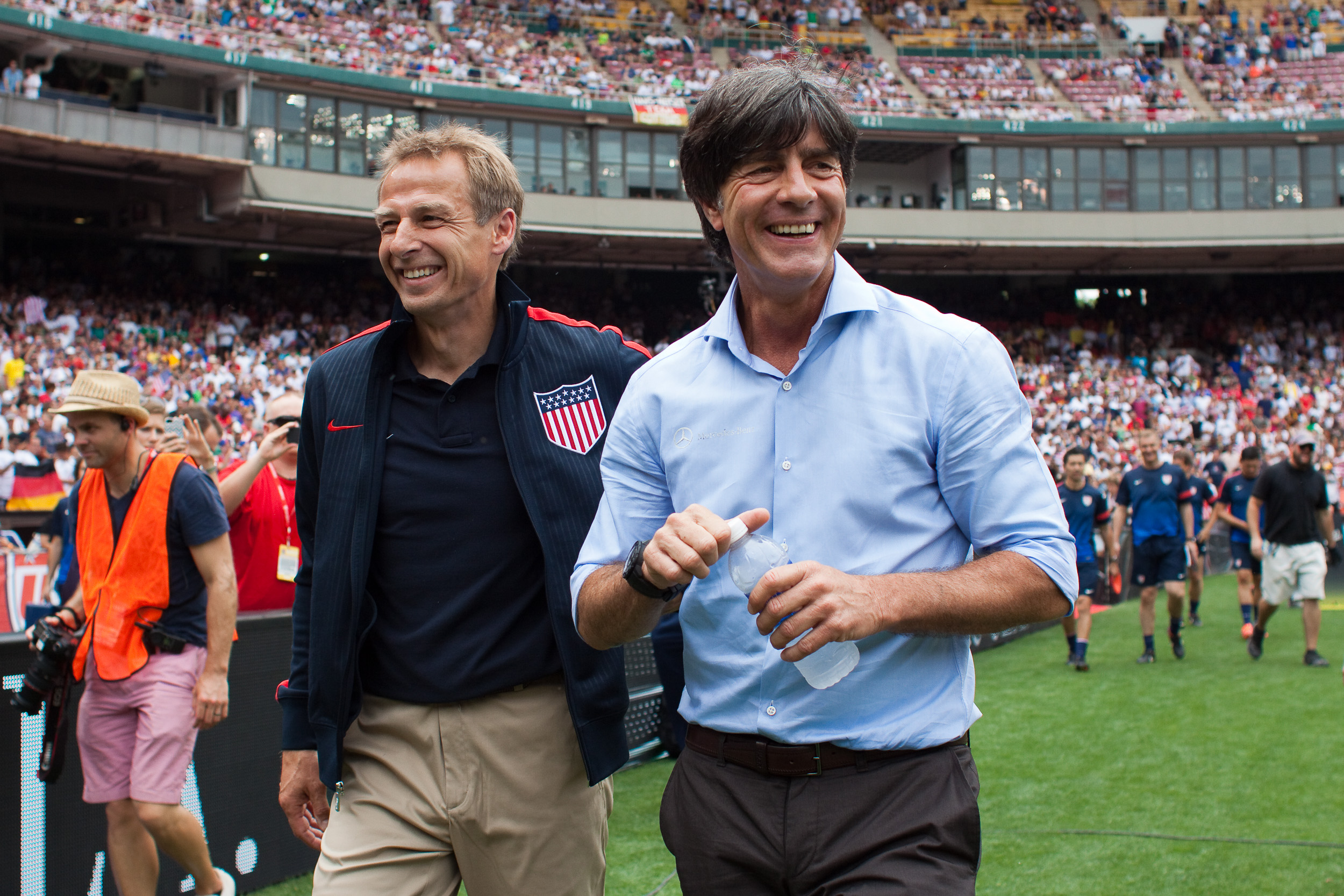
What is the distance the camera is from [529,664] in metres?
2.71

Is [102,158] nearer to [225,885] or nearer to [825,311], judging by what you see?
[225,885]

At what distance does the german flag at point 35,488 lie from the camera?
14.9 metres

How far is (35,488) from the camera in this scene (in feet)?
49.4

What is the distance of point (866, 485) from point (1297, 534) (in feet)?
31.6

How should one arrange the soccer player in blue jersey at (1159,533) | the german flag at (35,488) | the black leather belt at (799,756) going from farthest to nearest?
the german flag at (35,488)
the soccer player in blue jersey at (1159,533)
the black leather belt at (799,756)

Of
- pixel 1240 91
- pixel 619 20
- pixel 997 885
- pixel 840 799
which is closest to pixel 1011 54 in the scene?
pixel 1240 91

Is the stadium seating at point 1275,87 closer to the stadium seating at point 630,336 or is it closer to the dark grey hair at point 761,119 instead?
the stadium seating at point 630,336

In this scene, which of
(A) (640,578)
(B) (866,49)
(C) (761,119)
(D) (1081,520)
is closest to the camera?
(A) (640,578)

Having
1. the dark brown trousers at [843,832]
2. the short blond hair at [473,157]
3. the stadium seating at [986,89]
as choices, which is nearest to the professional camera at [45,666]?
the short blond hair at [473,157]

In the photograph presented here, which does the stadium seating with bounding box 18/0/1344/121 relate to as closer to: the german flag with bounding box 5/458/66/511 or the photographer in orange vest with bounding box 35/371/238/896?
the german flag with bounding box 5/458/66/511

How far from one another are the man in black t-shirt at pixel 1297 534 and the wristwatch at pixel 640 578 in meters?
9.56

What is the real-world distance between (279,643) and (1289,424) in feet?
89.4

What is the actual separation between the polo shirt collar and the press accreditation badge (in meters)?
4.13

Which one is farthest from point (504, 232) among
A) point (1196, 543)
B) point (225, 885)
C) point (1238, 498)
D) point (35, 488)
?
point (35, 488)
